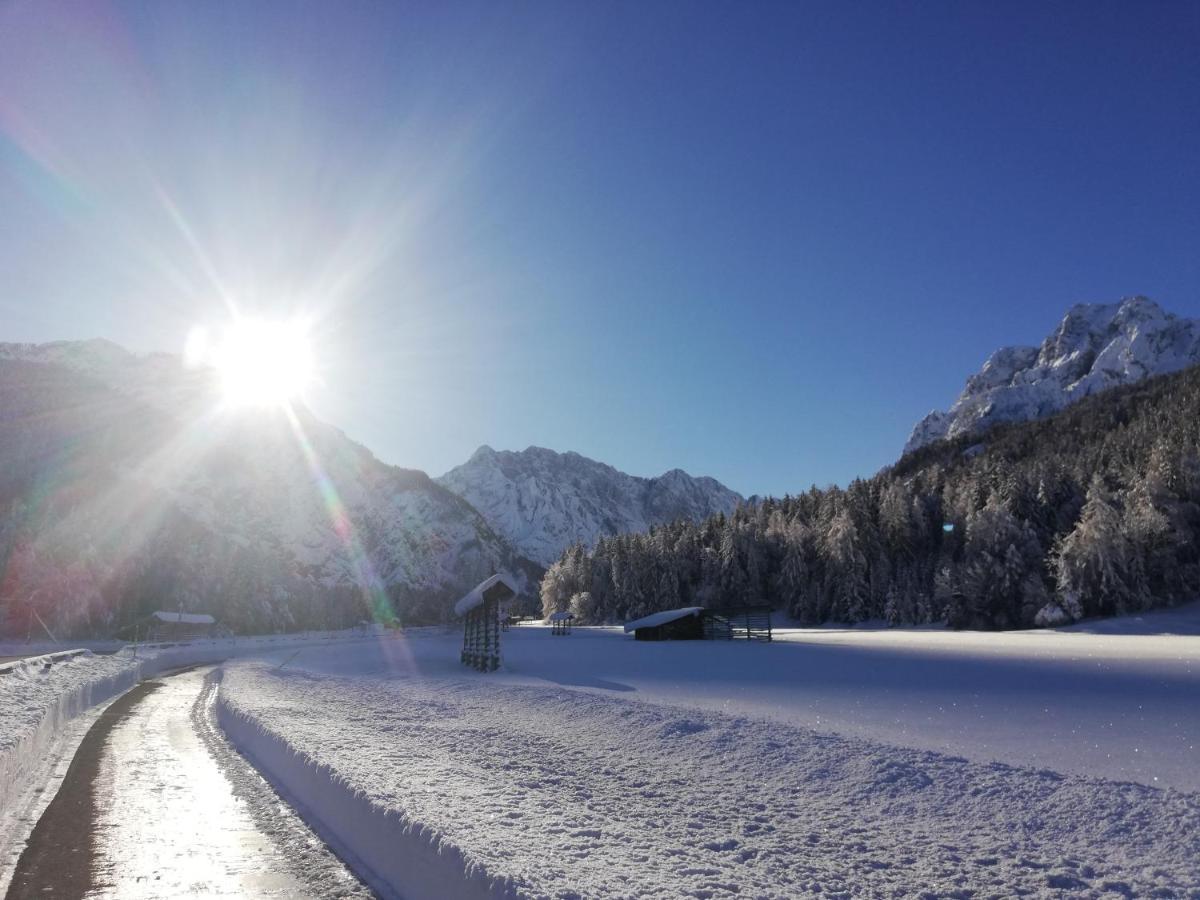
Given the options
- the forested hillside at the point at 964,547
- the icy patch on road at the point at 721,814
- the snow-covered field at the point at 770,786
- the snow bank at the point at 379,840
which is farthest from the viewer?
the forested hillside at the point at 964,547

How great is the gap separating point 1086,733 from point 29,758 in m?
19.4

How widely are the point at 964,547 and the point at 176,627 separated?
352 ft

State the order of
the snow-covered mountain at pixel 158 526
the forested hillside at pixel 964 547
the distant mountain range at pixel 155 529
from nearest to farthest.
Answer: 1. the forested hillside at pixel 964 547
2. the distant mountain range at pixel 155 529
3. the snow-covered mountain at pixel 158 526

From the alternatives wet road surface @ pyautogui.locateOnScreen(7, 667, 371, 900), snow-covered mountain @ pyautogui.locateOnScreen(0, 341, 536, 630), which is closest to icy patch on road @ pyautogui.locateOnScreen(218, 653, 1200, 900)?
wet road surface @ pyautogui.locateOnScreen(7, 667, 371, 900)

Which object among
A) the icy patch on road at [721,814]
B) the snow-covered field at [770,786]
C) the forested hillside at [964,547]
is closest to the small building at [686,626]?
the forested hillside at [964,547]

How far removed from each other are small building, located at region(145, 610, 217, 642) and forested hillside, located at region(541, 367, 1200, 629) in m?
56.2

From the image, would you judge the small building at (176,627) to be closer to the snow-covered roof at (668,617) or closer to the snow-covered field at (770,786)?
the snow-covered roof at (668,617)

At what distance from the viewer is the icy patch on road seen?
20.3 ft

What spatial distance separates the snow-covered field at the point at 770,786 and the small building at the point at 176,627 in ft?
323

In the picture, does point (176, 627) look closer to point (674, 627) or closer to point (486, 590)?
point (674, 627)

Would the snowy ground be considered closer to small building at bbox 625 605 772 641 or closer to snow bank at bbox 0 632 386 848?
snow bank at bbox 0 632 386 848

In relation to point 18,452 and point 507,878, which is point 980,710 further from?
point 18,452

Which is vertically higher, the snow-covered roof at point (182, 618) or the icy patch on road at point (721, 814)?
the icy patch on road at point (721, 814)

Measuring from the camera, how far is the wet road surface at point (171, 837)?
752 cm
